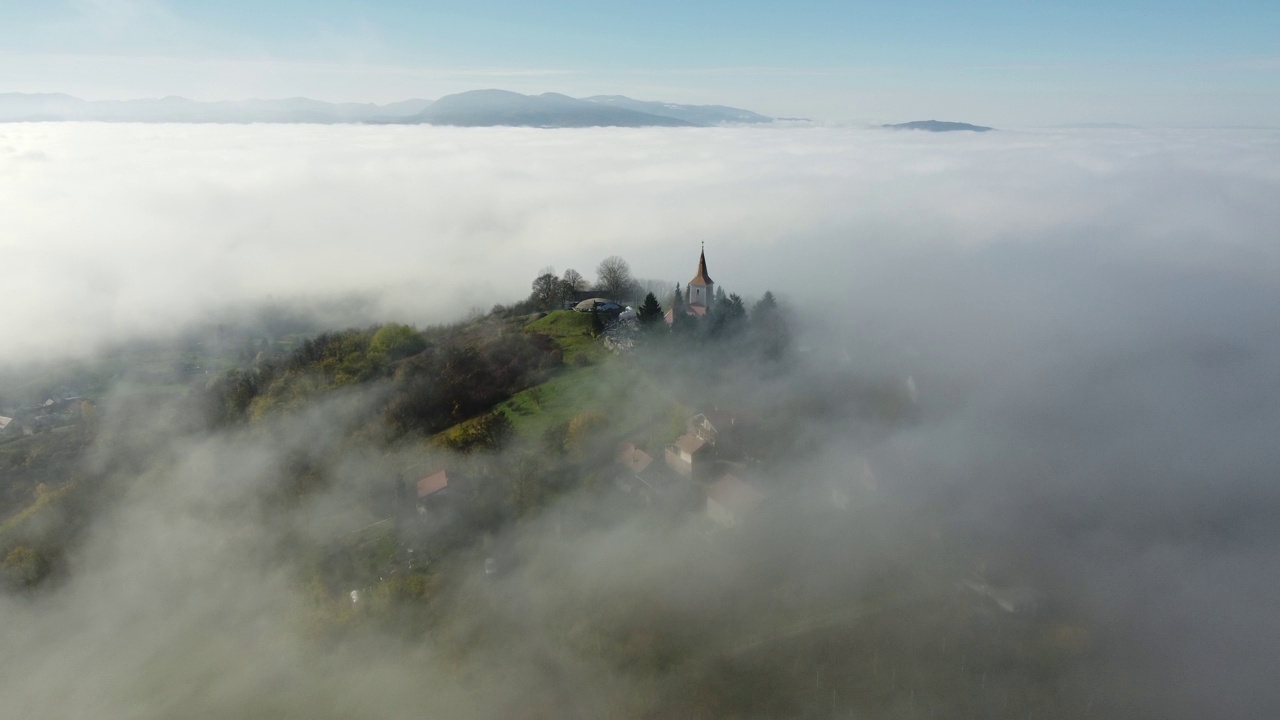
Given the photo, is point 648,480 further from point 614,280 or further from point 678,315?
point 614,280

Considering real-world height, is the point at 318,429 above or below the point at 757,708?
above

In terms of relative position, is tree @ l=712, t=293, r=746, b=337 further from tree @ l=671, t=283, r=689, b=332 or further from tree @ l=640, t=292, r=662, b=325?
tree @ l=640, t=292, r=662, b=325

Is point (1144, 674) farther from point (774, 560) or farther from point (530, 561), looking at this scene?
point (530, 561)

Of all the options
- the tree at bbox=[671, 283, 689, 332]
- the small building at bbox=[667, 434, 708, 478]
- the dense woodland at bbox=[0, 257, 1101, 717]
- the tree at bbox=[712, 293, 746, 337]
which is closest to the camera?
the dense woodland at bbox=[0, 257, 1101, 717]

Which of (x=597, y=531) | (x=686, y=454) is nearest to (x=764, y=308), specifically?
(x=686, y=454)

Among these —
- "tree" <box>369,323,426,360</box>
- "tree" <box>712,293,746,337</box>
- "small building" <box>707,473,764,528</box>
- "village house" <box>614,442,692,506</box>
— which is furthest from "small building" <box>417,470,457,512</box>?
"tree" <box>712,293,746,337</box>

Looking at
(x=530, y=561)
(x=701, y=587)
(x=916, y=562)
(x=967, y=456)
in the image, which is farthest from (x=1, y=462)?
(x=967, y=456)
